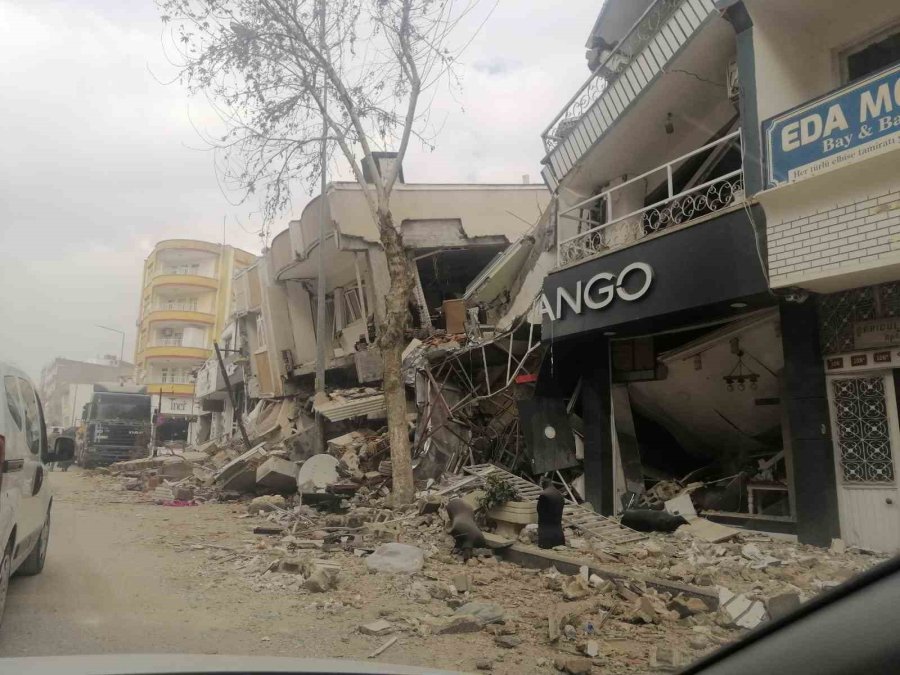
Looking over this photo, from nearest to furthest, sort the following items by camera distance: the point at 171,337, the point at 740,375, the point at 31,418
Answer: the point at 31,418
the point at 740,375
the point at 171,337

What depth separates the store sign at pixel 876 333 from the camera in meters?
7.61

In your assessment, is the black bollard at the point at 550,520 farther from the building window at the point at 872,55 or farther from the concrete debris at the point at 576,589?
the building window at the point at 872,55

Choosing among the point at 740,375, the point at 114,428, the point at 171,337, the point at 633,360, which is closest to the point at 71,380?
the point at 171,337

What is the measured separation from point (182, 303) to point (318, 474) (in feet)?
124

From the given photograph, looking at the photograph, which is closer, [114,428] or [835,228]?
[835,228]

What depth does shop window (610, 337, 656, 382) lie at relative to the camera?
37.3 feet

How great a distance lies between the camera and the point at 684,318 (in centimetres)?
977

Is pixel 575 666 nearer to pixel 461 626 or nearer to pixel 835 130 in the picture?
pixel 461 626

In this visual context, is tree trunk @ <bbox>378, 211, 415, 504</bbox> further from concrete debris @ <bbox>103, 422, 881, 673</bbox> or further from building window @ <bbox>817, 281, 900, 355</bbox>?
building window @ <bbox>817, 281, 900, 355</bbox>

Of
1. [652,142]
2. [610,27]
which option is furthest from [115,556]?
[610,27]

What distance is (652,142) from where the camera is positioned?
1175 cm

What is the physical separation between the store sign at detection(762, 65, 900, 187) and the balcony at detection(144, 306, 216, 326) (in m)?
44.7

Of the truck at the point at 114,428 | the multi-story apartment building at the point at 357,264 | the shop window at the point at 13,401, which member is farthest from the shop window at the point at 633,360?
the truck at the point at 114,428

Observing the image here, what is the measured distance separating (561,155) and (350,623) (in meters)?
9.37
